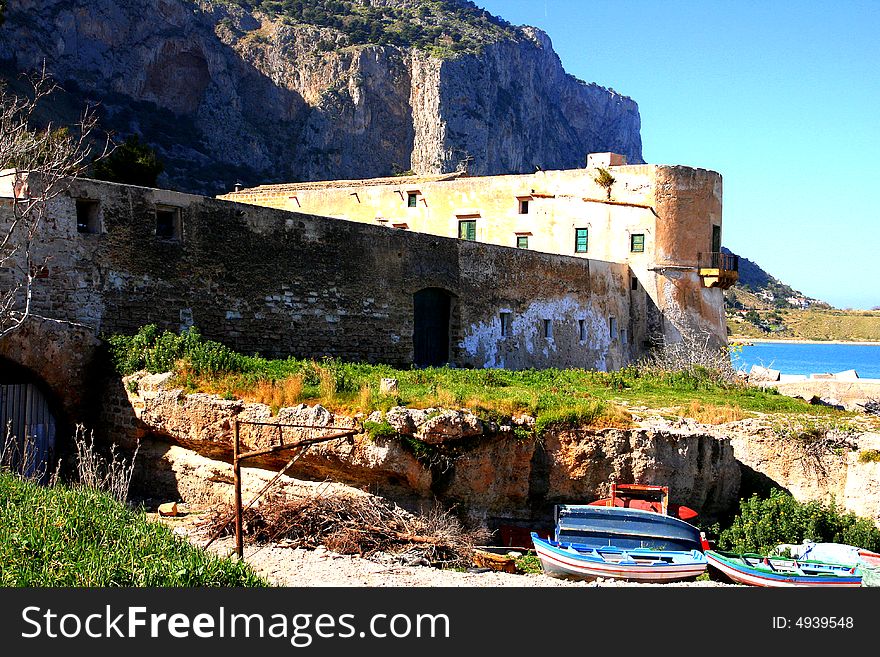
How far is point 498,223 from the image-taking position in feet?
115

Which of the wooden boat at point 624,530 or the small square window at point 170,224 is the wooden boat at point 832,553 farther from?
the small square window at point 170,224

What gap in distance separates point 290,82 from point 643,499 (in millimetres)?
83171

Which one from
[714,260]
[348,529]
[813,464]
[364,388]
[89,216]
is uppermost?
[714,260]

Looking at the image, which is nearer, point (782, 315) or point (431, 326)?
point (431, 326)

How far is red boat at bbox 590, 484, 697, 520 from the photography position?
53.5 feet

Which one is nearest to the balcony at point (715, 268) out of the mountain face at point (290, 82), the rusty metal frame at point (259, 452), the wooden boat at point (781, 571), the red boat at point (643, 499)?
the red boat at point (643, 499)

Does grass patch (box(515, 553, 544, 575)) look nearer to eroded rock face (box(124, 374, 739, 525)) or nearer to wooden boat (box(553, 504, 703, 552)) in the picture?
wooden boat (box(553, 504, 703, 552))

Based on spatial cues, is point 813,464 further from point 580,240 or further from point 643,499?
point 580,240

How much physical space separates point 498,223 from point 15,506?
25338 millimetres

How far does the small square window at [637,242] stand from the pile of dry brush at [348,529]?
1979cm

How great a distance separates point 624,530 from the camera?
15.1 metres

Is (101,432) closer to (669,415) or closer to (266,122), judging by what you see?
(669,415)

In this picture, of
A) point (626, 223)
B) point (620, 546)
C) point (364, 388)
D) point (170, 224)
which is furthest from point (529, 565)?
point (626, 223)

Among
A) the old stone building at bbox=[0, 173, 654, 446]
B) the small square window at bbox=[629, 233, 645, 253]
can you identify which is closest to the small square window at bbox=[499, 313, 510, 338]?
the old stone building at bbox=[0, 173, 654, 446]
